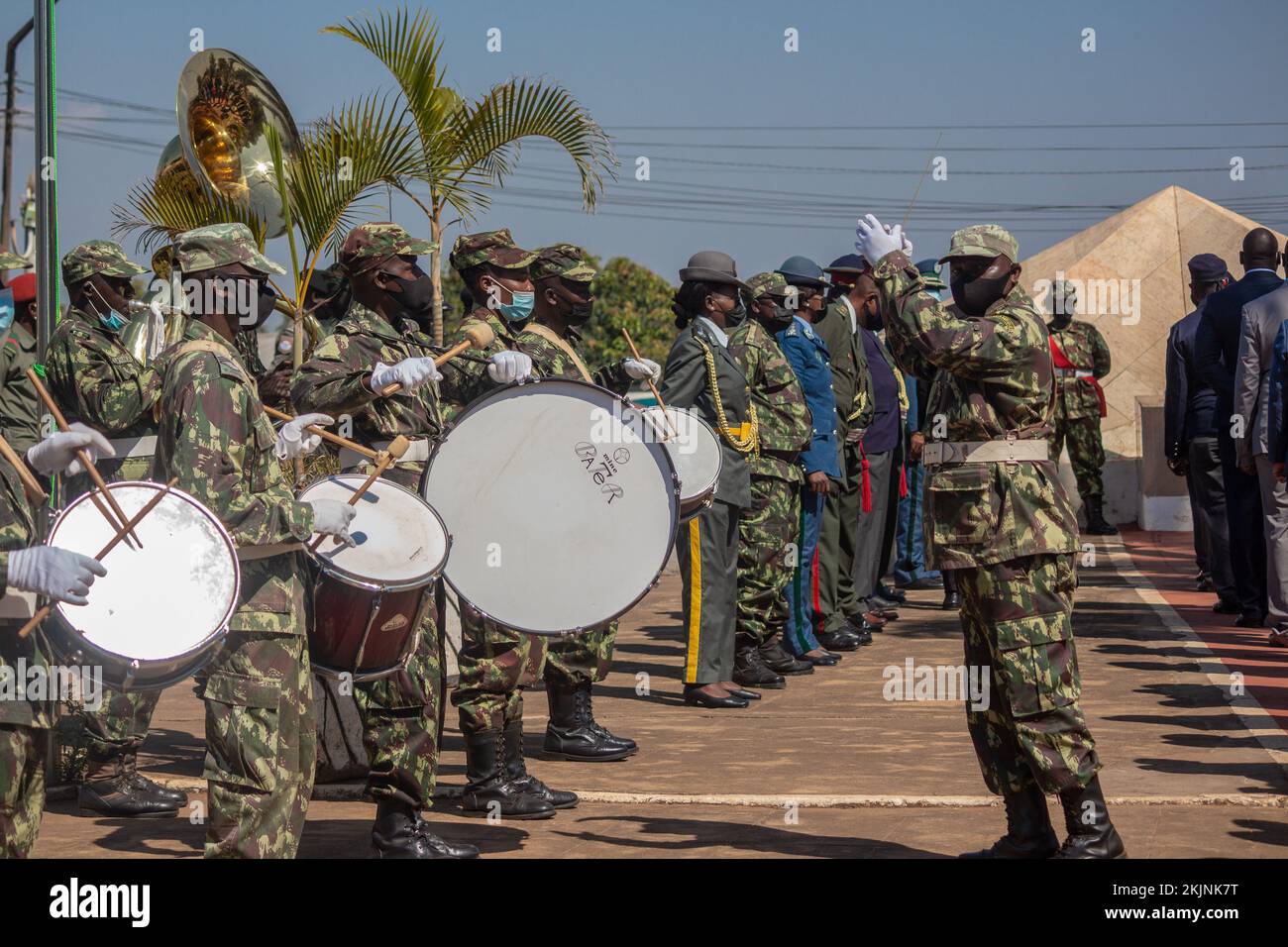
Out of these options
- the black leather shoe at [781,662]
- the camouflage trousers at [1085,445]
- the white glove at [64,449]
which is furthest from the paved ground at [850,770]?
the camouflage trousers at [1085,445]

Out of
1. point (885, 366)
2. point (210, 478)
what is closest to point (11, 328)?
point (210, 478)

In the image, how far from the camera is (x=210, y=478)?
16.9 feet

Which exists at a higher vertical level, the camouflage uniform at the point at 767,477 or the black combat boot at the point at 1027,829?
the camouflage uniform at the point at 767,477

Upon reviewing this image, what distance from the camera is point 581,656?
27.8 ft

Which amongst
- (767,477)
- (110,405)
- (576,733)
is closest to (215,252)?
(110,405)

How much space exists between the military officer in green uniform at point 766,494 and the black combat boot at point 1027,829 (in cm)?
435

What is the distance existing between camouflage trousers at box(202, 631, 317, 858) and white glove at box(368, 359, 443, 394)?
123cm

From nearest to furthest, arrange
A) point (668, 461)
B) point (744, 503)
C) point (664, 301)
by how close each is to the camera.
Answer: point (668, 461) < point (744, 503) < point (664, 301)

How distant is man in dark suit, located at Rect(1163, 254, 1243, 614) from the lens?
13227 mm

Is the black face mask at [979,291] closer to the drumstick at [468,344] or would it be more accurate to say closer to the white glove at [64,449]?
the drumstick at [468,344]

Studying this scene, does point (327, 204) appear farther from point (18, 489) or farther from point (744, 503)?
point (18, 489)

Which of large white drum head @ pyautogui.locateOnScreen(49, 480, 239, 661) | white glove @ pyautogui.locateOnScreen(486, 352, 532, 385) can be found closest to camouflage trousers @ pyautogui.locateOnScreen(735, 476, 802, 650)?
white glove @ pyautogui.locateOnScreen(486, 352, 532, 385)

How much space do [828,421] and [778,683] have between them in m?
1.84

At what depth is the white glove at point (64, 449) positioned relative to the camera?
4.79 meters
